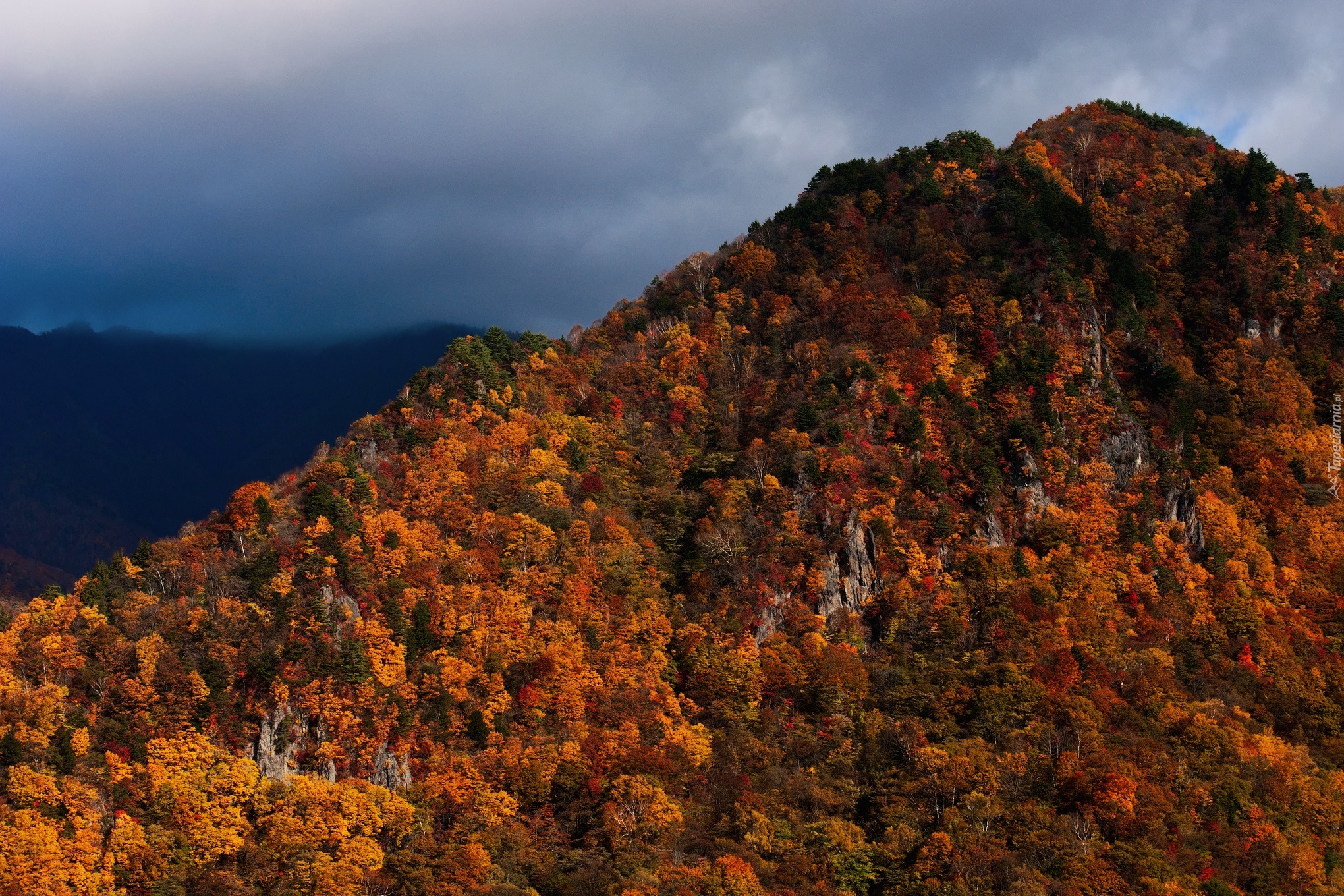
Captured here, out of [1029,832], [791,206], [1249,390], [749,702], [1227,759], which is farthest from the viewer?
[791,206]

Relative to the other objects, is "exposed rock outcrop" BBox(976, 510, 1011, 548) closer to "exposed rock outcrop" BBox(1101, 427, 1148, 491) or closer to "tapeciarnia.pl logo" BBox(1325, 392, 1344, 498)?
"exposed rock outcrop" BBox(1101, 427, 1148, 491)

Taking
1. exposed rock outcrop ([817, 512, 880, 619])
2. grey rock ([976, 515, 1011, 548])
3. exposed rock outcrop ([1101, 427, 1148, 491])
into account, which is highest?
exposed rock outcrop ([1101, 427, 1148, 491])

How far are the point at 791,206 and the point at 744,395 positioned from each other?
30.9m

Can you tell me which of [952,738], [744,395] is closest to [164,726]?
[952,738]

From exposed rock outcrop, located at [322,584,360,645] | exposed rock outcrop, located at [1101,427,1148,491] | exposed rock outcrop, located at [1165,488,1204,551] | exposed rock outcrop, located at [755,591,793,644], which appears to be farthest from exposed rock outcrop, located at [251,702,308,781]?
exposed rock outcrop, located at [1165,488,1204,551]

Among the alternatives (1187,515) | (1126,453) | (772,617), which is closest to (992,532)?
(1126,453)

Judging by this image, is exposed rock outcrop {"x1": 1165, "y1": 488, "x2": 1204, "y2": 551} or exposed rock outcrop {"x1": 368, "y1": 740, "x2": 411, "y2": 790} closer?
exposed rock outcrop {"x1": 368, "y1": 740, "x2": 411, "y2": 790}

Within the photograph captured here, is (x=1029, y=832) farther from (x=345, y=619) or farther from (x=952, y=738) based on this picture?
(x=345, y=619)

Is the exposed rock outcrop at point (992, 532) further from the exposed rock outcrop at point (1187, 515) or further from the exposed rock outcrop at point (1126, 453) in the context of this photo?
the exposed rock outcrop at point (1187, 515)

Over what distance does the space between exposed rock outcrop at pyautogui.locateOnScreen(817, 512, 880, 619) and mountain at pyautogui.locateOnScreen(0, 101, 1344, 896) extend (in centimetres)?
33

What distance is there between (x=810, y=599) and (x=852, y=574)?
4933mm

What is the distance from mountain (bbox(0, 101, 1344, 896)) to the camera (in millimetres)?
90188

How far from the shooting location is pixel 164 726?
90.8 metres

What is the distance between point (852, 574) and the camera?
118m
